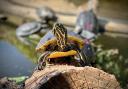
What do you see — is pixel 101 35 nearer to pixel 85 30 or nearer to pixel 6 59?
pixel 85 30

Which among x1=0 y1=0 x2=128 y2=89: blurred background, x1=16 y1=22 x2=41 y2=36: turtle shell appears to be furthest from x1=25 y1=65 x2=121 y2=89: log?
x1=16 y1=22 x2=41 y2=36: turtle shell

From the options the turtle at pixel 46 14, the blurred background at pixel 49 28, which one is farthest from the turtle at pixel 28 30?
the turtle at pixel 46 14

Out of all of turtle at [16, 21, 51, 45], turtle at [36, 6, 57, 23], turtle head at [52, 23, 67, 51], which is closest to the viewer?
turtle head at [52, 23, 67, 51]

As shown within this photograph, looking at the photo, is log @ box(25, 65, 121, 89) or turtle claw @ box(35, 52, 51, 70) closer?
log @ box(25, 65, 121, 89)

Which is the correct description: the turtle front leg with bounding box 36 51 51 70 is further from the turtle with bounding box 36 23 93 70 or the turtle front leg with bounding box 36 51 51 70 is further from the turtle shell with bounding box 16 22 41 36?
the turtle shell with bounding box 16 22 41 36

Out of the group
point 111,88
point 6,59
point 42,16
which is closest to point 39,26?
point 42,16

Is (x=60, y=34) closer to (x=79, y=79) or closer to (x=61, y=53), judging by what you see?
(x=61, y=53)
